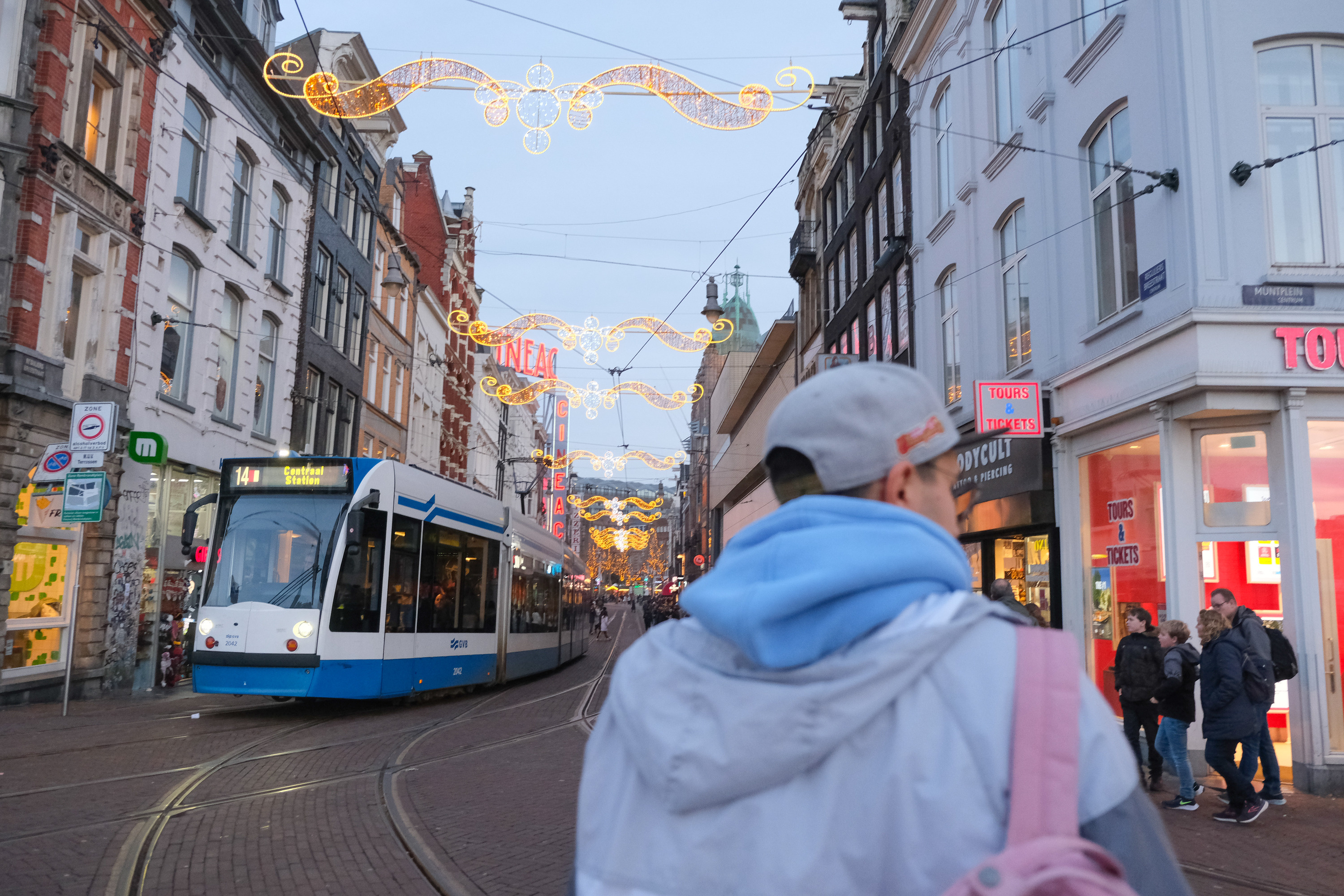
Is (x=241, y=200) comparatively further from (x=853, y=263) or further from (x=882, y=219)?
(x=853, y=263)

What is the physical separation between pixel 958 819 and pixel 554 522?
67.1 m

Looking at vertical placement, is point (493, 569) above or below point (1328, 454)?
below

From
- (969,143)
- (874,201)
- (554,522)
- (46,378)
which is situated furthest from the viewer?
(554,522)

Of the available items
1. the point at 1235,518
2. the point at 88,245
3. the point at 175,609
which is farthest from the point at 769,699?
the point at 175,609

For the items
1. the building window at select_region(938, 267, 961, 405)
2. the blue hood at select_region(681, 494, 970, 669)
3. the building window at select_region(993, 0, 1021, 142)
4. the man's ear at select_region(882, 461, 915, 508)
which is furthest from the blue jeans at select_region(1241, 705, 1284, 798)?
the building window at select_region(938, 267, 961, 405)

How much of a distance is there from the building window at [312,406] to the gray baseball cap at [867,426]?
88.9ft

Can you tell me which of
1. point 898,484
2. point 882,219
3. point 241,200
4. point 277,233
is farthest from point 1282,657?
point 277,233

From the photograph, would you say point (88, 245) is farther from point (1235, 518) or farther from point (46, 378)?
point (1235, 518)

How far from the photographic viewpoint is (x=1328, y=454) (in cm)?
997

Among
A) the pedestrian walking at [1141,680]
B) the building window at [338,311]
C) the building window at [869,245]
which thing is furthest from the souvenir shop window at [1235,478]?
the building window at [338,311]

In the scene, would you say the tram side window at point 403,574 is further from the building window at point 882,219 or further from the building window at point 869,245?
the building window at point 869,245

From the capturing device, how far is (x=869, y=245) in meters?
24.0

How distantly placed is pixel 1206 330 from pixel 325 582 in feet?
32.5

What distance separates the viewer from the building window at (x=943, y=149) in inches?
709
